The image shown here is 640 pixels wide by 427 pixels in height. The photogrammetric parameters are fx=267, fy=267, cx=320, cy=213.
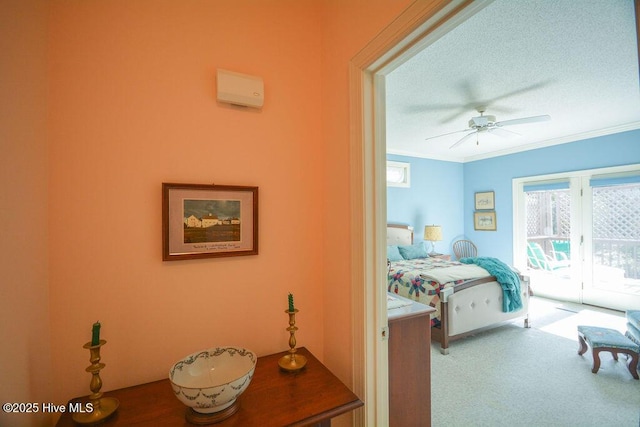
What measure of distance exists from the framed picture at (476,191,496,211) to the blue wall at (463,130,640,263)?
8 cm

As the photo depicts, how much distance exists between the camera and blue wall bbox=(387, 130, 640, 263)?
438cm

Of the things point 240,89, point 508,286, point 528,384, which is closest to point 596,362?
point 528,384

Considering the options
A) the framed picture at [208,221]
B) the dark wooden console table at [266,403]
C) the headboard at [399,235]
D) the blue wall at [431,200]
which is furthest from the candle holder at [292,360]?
the blue wall at [431,200]

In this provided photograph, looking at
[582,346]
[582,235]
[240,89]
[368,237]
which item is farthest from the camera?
[582,235]

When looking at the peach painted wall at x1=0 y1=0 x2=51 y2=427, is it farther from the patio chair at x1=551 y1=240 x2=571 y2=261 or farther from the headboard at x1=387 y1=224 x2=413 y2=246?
the patio chair at x1=551 y1=240 x2=571 y2=261

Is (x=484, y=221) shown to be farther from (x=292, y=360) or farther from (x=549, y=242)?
(x=292, y=360)

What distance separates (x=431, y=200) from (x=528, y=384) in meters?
3.83

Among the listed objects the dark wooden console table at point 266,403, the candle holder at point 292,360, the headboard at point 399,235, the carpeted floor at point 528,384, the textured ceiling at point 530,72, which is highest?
the textured ceiling at point 530,72

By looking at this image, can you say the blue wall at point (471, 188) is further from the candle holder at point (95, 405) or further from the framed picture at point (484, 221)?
the candle holder at point (95, 405)

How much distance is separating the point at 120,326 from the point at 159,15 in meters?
1.32

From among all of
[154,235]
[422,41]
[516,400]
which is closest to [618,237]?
[516,400]

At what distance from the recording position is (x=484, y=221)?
559 centimetres

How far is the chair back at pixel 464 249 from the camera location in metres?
5.68

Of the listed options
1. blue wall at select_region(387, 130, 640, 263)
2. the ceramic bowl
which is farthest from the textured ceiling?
the ceramic bowl
